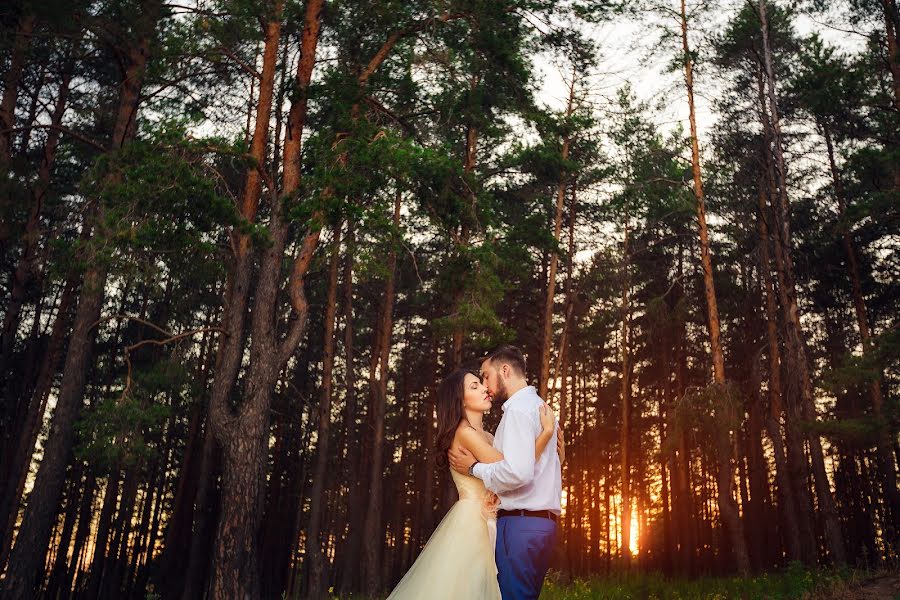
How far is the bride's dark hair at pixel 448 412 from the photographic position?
15.9 feet

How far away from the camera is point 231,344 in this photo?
11727 millimetres

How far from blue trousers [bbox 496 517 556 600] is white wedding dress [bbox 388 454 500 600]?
54 cm

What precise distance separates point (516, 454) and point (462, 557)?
112 cm

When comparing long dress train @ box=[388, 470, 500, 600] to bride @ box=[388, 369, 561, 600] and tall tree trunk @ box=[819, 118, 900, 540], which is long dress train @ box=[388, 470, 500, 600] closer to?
bride @ box=[388, 369, 561, 600]

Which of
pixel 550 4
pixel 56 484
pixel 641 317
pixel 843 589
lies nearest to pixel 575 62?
pixel 550 4

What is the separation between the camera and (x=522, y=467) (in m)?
3.98

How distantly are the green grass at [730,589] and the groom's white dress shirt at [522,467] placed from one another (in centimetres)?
701

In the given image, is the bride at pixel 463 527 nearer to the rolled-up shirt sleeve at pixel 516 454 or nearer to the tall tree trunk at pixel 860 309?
the rolled-up shirt sleeve at pixel 516 454

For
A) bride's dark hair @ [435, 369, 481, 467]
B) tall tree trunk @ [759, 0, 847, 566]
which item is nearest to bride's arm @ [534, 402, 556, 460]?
bride's dark hair @ [435, 369, 481, 467]

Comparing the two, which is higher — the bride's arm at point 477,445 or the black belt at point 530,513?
the bride's arm at point 477,445

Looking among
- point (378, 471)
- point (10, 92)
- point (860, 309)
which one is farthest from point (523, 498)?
point (860, 309)

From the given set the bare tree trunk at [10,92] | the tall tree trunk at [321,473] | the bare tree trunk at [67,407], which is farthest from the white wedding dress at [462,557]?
the bare tree trunk at [10,92]

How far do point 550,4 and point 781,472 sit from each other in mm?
15160

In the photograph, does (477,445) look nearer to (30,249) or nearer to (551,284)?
(551,284)
